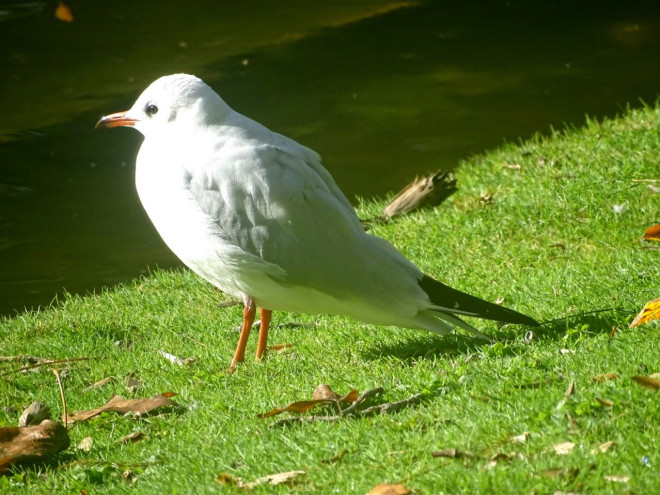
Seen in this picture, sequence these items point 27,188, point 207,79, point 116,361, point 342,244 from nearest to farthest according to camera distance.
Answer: point 342,244, point 116,361, point 27,188, point 207,79

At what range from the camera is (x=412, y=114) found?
10.6 m

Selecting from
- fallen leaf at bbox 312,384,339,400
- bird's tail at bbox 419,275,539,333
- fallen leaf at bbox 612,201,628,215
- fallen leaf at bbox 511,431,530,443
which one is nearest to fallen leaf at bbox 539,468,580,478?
fallen leaf at bbox 511,431,530,443

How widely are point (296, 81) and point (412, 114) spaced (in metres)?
1.84

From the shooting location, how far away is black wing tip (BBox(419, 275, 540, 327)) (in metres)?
4.18

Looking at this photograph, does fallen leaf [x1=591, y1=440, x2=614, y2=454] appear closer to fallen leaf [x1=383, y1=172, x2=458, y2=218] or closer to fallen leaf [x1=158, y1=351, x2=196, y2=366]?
fallen leaf [x1=158, y1=351, x2=196, y2=366]

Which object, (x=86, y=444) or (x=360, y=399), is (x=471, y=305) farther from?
(x=86, y=444)

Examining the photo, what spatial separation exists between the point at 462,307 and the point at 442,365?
1.07 feet

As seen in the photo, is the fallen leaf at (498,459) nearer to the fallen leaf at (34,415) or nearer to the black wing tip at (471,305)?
the black wing tip at (471,305)

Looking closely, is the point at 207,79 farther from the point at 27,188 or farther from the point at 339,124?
the point at 27,188

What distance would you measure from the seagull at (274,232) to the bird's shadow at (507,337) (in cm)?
8

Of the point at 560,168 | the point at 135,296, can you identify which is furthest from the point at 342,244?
the point at 560,168

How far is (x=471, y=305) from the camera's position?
13.8ft

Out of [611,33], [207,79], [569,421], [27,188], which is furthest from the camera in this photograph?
[611,33]

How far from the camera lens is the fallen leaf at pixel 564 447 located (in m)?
3.00
